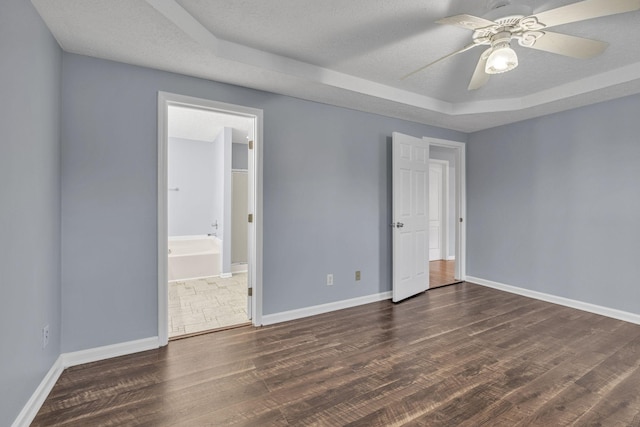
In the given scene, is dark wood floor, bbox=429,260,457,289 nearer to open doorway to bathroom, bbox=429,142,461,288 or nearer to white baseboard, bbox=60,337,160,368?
open doorway to bathroom, bbox=429,142,461,288

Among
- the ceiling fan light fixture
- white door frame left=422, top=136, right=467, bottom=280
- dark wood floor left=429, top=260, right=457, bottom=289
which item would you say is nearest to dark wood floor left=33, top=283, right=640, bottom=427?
dark wood floor left=429, top=260, right=457, bottom=289

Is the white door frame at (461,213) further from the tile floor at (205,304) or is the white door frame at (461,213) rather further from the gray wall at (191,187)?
the gray wall at (191,187)

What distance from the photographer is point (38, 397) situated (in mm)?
1817

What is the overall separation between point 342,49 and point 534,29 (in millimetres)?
1340

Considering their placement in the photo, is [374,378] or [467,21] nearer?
[467,21]

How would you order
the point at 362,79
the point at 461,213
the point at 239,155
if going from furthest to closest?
1. the point at 239,155
2. the point at 461,213
3. the point at 362,79

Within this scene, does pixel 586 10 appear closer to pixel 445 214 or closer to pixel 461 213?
pixel 461 213

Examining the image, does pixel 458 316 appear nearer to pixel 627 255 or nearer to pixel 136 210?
pixel 627 255

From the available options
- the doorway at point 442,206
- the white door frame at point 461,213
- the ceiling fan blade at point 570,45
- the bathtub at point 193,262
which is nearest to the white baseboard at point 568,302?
the white door frame at point 461,213

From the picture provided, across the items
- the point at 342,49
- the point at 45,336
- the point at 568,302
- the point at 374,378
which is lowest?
the point at 374,378

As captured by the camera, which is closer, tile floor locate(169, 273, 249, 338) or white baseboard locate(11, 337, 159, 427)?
white baseboard locate(11, 337, 159, 427)

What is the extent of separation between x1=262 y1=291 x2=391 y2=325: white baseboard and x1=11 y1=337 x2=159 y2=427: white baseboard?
104 centimetres

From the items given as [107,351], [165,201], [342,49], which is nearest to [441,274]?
[342,49]

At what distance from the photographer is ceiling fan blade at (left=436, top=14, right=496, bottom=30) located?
165cm
